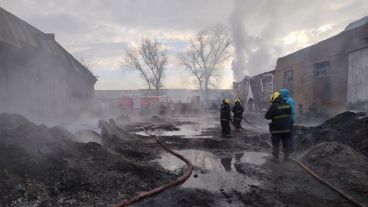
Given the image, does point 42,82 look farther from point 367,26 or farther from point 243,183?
point 367,26

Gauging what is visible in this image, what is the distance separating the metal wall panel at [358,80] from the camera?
13.0 metres

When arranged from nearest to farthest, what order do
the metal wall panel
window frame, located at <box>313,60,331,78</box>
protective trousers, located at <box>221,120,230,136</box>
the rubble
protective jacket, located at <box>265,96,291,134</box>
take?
the rubble
protective jacket, located at <box>265,96,291,134</box>
protective trousers, located at <box>221,120,230,136</box>
the metal wall panel
window frame, located at <box>313,60,331,78</box>

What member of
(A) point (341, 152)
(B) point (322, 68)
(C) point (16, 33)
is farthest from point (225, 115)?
(C) point (16, 33)

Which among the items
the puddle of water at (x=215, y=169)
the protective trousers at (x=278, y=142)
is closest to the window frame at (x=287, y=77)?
the puddle of water at (x=215, y=169)

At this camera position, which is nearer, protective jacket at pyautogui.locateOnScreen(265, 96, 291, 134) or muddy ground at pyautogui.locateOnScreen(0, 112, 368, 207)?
muddy ground at pyautogui.locateOnScreen(0, 112, 368, 207)

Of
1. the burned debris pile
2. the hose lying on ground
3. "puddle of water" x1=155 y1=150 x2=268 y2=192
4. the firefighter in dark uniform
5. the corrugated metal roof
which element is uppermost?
the corrugated metal roof

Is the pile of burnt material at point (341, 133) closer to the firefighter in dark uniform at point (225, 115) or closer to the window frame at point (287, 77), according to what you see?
the firefighter in dark uniform at point (225, 115)

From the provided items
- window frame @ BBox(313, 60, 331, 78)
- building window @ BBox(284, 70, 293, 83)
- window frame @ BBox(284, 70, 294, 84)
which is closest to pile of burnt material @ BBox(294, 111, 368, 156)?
window frame @ BBox(313, 60, 331, 78)

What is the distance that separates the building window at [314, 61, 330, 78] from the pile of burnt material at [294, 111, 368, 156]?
8.41m

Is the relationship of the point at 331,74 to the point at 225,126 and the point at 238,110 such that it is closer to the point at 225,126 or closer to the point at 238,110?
the point at 238,110

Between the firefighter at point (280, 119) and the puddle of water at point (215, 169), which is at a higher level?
the firefighter at point (280, 119)

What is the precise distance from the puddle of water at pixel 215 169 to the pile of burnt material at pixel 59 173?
602mm

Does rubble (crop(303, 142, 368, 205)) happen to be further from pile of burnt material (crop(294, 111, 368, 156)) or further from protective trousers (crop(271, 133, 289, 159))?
pile of burnt material (crop(294, 111, 368, 156))

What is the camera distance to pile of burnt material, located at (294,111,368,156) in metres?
7.45
